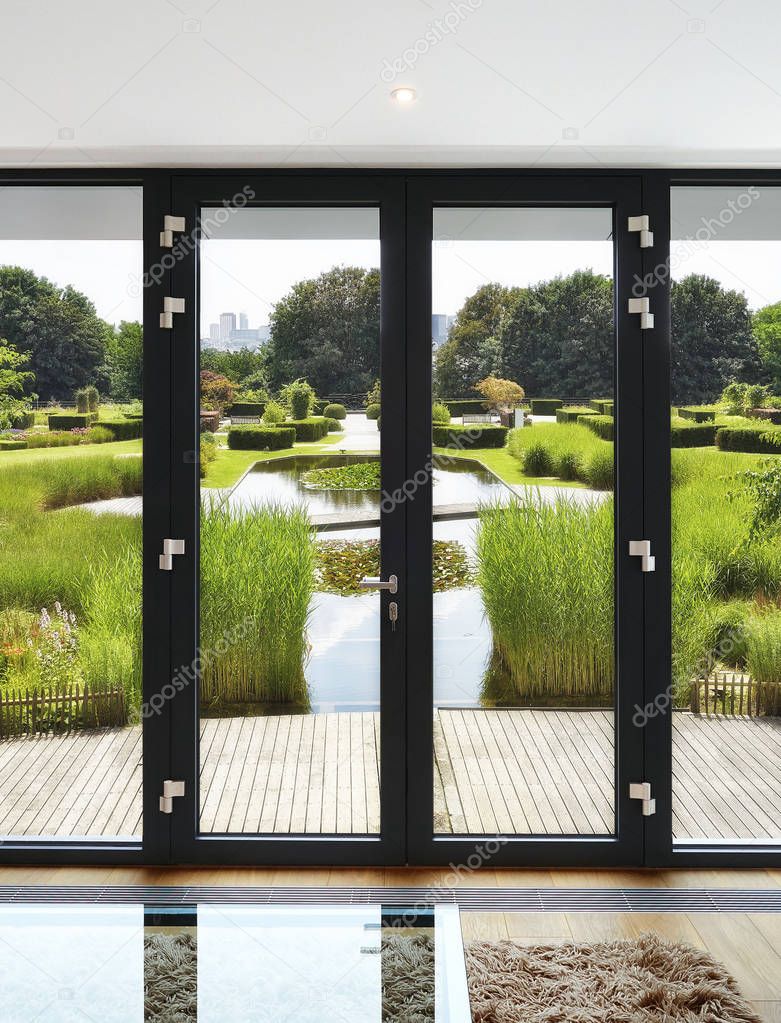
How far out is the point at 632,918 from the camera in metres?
2.59

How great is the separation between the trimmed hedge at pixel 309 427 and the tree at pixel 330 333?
0.35 feet

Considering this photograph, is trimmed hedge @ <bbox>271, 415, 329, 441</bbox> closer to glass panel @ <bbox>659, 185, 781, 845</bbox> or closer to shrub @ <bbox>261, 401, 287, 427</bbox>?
shrub @ <bbox>261, 401, 287, 427</bbox>

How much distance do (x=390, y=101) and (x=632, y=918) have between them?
263 centimetres

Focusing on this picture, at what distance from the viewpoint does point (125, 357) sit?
9.80ft

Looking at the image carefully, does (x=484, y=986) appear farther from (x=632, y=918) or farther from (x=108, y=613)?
(x=108, y=613)

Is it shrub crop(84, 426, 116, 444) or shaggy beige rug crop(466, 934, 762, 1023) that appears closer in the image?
shaggy beige rug crop(466, 934, 762, 1023)

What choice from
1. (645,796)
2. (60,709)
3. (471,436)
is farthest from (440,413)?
(60,709)

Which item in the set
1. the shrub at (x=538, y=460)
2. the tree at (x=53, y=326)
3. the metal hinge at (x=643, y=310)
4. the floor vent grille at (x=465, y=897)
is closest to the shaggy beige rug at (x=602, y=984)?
the floor vent grille at (x=465, y=897)

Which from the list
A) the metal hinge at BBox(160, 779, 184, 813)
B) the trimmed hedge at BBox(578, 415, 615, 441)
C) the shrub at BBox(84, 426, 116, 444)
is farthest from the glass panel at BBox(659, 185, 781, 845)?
the shrub at BBox(84, 426, 116, 444)

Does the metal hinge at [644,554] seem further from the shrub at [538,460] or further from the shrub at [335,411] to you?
the shrub at [335,411]

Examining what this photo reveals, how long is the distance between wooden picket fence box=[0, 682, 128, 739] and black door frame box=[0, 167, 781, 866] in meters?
0.16

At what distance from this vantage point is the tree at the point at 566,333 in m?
2.97

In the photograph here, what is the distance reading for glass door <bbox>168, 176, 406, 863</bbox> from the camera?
115 inches

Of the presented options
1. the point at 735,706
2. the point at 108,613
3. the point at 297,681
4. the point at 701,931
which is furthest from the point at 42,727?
the point at 735,706
